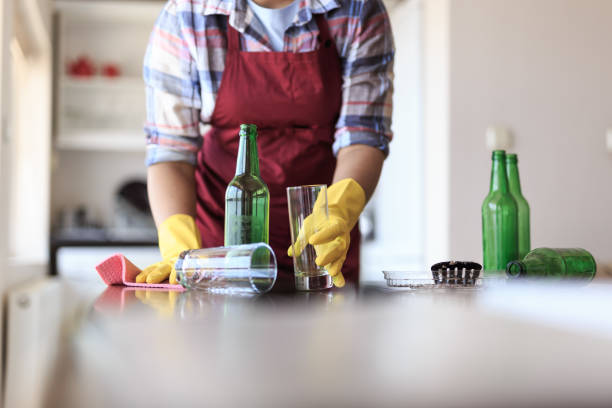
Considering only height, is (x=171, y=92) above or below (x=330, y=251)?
above

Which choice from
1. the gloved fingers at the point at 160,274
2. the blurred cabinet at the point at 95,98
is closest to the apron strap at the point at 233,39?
the gloved fingers at the point at 160,274

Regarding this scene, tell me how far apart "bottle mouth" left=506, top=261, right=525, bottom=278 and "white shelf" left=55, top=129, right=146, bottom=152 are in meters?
3.17

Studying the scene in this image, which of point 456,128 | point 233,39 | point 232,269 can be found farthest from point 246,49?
point 456,128

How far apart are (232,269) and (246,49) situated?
2.17 ft

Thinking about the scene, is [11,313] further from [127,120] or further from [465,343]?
[465,343]

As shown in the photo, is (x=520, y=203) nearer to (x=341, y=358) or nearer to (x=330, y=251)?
(x=330, y=251)

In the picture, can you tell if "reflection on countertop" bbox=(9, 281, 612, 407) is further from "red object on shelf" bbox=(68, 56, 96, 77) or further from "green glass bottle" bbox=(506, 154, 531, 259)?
"red object on shelf" bbox=(68, 56, 96, 77)

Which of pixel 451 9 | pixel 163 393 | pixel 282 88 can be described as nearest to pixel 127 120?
pixel 451 9

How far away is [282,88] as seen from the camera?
1310 millimetres

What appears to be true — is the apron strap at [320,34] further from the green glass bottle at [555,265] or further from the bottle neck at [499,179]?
the green glass bottle at [555,265]

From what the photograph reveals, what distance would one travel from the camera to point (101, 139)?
386cm

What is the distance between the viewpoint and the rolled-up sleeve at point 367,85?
4.16 ft

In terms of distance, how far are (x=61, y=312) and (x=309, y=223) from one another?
292 centimetres

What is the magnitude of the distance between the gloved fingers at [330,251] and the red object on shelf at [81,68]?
3353 millimetres
